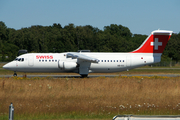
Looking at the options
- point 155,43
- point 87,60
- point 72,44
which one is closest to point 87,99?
point 87,60

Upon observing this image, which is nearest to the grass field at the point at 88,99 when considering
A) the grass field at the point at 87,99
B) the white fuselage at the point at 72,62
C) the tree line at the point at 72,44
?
the grass field at the point at 87,99

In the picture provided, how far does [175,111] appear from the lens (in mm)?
12281

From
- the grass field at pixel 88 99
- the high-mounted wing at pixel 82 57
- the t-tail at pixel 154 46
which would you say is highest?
the t-tail at pixel 154 46

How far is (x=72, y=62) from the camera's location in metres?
27.5

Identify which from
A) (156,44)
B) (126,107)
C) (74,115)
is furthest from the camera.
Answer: (156,44)

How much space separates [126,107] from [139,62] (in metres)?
16.4

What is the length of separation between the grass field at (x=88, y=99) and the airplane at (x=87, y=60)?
8.50 meters

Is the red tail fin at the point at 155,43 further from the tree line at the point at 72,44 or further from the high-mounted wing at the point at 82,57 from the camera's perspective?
the tree line at the point at 72,44

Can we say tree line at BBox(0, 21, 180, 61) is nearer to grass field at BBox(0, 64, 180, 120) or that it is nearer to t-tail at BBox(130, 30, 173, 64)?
t-tail at BBox(130, 30, 173, 64)

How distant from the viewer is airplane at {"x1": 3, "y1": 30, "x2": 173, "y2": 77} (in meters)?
27.4

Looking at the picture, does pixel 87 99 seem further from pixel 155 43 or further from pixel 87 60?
pixel 155 43

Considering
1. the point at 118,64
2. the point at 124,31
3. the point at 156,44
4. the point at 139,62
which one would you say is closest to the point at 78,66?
the point at 118,64

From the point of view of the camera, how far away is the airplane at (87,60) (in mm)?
27406

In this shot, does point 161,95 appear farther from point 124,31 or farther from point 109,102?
point 124,31
